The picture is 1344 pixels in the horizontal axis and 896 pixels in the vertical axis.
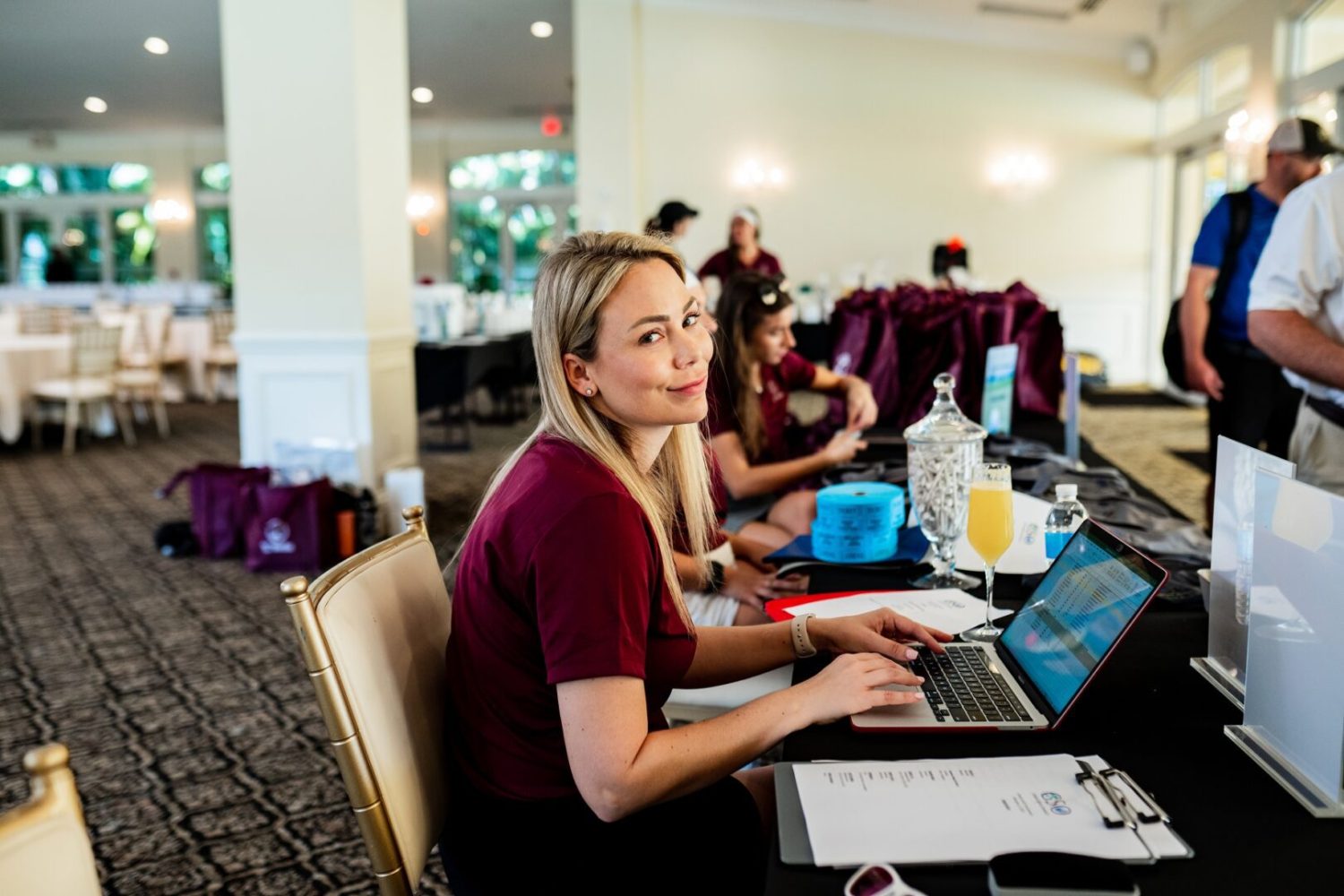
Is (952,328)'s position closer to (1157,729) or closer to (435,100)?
(1157,729)

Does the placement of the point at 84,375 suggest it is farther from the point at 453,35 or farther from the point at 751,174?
the point at 751,174

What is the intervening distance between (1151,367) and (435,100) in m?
9.13

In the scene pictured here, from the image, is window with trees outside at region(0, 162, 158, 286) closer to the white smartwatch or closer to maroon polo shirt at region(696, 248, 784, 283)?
maroon polo shirt at region(696, 248, 784, 283)

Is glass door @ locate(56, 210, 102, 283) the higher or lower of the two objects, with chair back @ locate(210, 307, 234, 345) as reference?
higher

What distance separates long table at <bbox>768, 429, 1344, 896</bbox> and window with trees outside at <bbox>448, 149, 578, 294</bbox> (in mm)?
15385

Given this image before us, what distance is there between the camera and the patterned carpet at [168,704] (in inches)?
Result: 88.4

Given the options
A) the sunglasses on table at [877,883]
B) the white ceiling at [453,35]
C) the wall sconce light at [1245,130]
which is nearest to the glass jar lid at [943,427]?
the sunglasses on table at [877,883]

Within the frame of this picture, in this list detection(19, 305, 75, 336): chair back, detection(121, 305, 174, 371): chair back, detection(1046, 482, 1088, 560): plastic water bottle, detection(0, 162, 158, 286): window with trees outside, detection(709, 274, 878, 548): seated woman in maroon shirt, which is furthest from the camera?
detection(0, 162, 158, 286): window with trees outside

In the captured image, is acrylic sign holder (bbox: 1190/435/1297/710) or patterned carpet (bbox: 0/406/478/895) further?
patterned carpet (bbox: 0/406/478/895)

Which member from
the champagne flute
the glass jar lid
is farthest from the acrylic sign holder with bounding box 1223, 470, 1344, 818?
the glass jar lid

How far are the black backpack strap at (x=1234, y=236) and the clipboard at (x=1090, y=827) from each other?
3048mm

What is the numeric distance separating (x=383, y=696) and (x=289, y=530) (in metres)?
3.62

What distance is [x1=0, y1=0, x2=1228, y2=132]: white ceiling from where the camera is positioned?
9.58m

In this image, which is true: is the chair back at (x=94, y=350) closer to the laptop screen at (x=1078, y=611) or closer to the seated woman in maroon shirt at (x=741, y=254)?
the seated woman in maroon shirt at (x=741, y=254)
